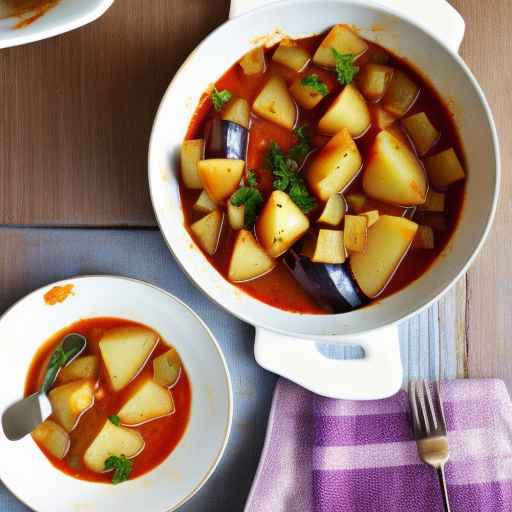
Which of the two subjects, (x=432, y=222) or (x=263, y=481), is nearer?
(x=432, y=222)

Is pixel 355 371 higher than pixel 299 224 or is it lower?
lower

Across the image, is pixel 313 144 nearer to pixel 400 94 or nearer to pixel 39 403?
pixel 400 94

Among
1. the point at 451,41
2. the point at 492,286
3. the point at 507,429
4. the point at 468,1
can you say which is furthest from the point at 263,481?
the point at 468,1

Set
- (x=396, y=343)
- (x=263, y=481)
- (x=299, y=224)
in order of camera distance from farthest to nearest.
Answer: (x=263, y=481) → (x=396, y=343) → (x=299, y=224)

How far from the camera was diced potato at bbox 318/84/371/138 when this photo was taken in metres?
1.43

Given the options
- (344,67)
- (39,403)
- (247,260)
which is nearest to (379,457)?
(247,260)

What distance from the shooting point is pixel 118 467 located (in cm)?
159

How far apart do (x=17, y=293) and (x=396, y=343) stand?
923 mm

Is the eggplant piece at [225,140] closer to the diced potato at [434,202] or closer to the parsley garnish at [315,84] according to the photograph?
the parsley garnish at [315,84]

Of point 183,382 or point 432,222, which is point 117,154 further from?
point 432,222

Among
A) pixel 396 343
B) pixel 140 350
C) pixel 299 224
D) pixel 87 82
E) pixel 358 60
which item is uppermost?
pixel 358 60

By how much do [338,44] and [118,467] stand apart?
1110 millimetres

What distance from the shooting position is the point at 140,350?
62.9 inches

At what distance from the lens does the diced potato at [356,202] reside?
146cm
